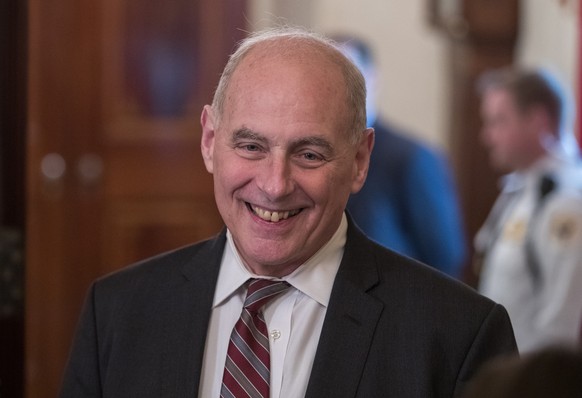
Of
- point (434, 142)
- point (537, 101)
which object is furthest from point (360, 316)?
point (434, 142)

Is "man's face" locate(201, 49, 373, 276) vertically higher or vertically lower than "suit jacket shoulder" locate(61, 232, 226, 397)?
higher

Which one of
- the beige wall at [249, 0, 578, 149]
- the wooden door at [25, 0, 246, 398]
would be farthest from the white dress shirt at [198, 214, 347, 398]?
the beige wall at [249, 0, 578, 149]

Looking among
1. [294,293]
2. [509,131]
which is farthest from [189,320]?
[509,131]

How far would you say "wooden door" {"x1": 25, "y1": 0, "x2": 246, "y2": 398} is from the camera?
4.87m

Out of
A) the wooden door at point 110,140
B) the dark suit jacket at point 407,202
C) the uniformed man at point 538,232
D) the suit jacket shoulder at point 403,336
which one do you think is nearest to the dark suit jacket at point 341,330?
the suit jacket shoulder at point 403,336

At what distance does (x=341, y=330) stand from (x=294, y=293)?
123mm

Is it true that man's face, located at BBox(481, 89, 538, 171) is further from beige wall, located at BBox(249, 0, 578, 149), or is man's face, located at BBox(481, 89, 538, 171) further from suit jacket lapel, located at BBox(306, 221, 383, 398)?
suit jacket lapel, located at BBox(306, 221, 383, 398)

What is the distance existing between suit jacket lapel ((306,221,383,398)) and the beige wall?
3.58 meters

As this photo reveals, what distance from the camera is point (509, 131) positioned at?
14.7 feet

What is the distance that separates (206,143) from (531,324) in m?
2.19

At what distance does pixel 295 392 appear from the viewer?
1.98 meters

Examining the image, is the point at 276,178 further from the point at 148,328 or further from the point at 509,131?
the point at 509,131

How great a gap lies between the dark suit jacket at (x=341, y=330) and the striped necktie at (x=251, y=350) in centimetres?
6

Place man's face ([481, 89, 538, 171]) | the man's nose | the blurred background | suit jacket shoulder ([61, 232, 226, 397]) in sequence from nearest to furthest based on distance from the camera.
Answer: the man's nose, suit jacket shoulder ([61, 232, 226, 397]), man's face ([481, 89, 538, 171]), the blurred background
